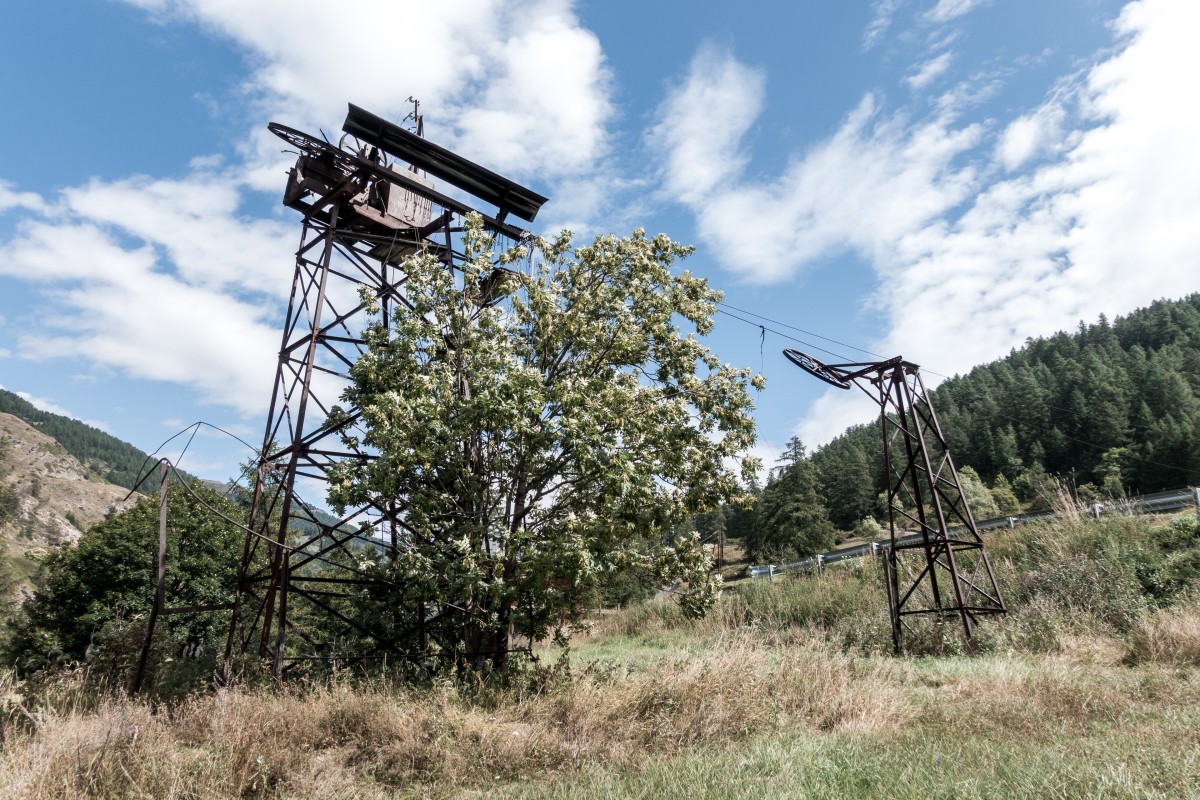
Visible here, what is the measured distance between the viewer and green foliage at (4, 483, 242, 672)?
27844mm

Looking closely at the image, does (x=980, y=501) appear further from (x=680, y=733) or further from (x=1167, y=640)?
(x=680, y=733)

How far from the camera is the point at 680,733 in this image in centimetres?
708

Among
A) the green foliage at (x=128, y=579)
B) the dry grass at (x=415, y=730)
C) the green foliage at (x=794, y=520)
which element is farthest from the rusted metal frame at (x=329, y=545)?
the green foliage at (x=794, y=520)

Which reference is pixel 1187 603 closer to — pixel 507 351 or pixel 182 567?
pixel 507 351

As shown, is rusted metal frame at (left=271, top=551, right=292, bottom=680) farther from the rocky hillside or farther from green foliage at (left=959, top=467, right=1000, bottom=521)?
the rocky hillside

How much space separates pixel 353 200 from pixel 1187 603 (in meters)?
18.1

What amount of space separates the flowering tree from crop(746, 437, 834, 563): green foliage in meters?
50.6

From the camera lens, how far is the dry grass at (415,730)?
19.2 feet

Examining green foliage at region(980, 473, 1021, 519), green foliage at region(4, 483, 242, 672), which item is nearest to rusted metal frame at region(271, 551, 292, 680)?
green foliage at region(4, 483, 242, 672)

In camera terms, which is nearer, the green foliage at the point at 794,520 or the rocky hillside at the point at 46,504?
the green foliage at the point at 794,520

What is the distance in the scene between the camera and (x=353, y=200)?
1212 centimetres

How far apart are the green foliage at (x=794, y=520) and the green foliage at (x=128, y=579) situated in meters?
44.4

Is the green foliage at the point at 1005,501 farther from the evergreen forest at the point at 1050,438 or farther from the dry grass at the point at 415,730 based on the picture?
the dry grass at the point at 415,730

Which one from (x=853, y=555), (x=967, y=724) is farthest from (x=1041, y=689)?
(x=853, y=555)
